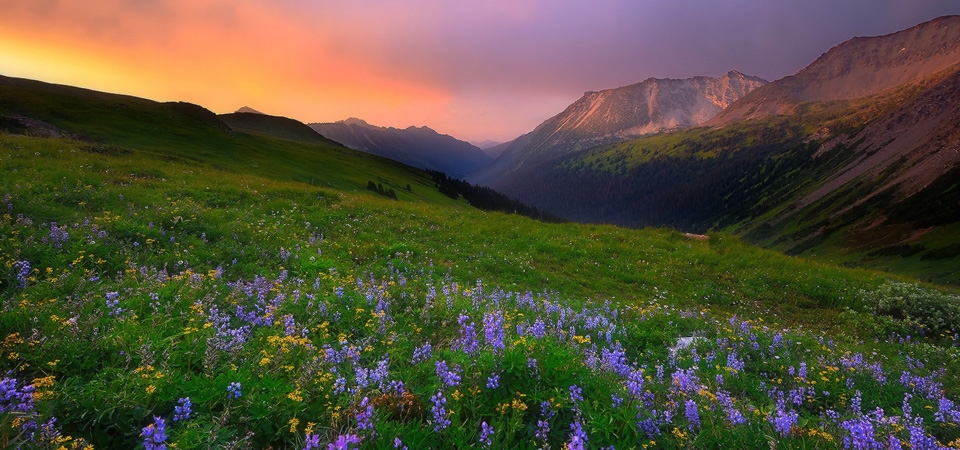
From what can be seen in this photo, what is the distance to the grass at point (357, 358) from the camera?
10.3ft

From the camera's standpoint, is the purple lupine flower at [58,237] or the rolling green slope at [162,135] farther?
the rolling green slope at [162,135]

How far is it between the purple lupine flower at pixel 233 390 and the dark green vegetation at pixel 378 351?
0.08 feet

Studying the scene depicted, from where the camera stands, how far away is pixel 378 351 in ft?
15.6

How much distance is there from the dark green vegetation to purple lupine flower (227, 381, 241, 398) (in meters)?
0.03

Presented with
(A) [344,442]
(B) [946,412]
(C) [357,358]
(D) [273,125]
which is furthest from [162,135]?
(D) [273,125]

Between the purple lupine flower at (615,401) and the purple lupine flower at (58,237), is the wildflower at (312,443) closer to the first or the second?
the purple lupine flower at (615,401)

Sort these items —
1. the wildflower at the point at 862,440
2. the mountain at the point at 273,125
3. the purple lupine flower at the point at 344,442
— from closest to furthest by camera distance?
the purple lupine flower at the point at 344,442 → the wildflower at the point at 862,440 → the mountain at the point at 273,125

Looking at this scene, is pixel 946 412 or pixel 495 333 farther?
pixel 495 333

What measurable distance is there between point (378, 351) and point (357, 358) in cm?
40

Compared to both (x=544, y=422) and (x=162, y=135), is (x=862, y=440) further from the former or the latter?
(x=162, y=135)

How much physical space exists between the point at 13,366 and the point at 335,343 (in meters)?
2.75

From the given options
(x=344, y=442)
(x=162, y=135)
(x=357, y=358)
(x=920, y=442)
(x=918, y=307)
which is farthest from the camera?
(x=162, y=135)

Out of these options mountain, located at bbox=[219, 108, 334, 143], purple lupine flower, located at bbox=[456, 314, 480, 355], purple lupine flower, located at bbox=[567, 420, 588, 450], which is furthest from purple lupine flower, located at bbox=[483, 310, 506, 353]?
mountain, located at bbox=[219, 108, 334, 143]

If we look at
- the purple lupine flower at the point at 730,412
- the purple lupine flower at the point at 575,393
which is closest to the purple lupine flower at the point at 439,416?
the purple lupine flower at the point at 575,393
